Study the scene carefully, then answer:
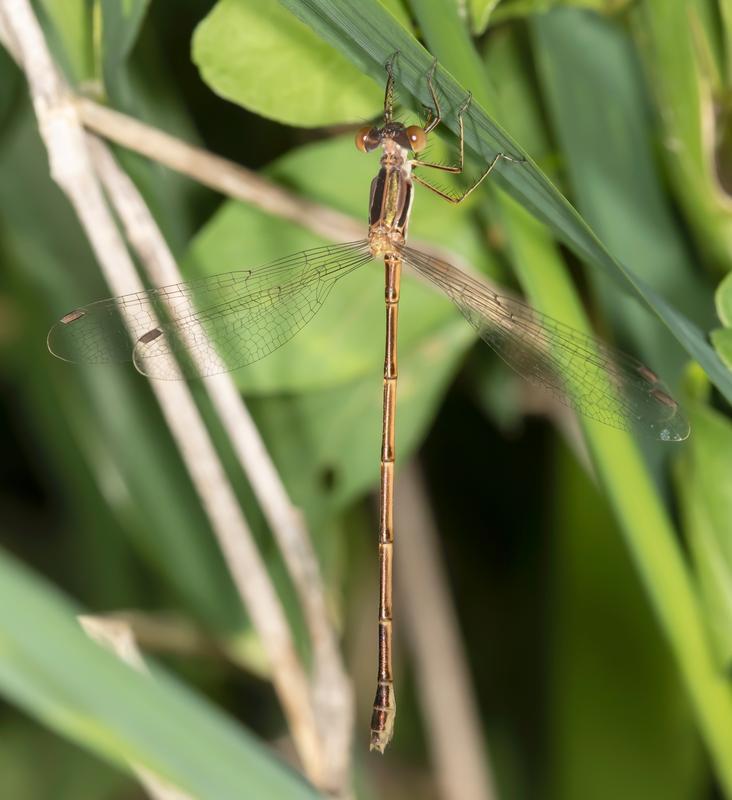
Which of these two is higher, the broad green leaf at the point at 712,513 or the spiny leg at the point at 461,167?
the spiny leg at the point at 461,167

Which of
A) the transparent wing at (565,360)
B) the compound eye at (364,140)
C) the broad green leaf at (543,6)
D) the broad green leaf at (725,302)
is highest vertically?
the broad green leaf at (543,6)

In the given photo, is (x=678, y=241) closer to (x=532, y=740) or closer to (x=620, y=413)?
(x=620, y=413)

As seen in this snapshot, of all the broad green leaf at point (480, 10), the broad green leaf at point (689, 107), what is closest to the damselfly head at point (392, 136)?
the broad green leaf at point (480, 10)

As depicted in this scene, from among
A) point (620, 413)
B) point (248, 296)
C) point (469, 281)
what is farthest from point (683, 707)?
point (248, 296)

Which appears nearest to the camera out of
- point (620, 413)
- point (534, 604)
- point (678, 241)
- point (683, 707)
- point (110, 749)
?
point (110, 749)

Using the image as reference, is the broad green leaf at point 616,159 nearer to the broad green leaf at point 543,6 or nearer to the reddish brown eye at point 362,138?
the broad green leaf at point 543,6

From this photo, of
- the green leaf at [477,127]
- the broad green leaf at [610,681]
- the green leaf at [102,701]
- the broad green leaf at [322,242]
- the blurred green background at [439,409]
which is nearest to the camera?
the green leaf at [102,701]
